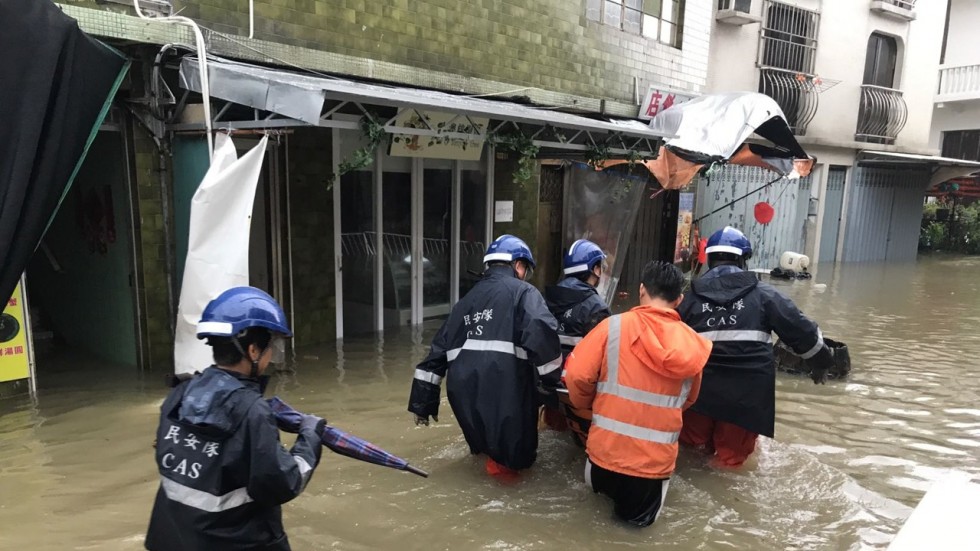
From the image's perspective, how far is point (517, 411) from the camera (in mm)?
3922

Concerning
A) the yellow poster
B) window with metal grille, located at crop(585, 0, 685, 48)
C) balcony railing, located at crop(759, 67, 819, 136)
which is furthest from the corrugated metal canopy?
balcony railing, located at crop(759, 67, 819, 136)

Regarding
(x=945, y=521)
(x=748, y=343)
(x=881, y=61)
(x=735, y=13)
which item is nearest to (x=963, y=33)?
(x=881, y=61)

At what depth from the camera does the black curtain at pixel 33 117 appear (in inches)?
168

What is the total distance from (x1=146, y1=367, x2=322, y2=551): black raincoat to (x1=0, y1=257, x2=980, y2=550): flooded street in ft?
4.69

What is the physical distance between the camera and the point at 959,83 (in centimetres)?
1925

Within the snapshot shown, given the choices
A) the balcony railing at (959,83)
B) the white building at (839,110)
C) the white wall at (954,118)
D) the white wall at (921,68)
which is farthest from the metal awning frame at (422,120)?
the white wall at (954,118)

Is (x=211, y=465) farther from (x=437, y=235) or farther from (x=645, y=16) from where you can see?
(x=645, y=16)

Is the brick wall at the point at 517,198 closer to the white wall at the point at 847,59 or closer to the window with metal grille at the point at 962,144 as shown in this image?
the white wall at the point at 847,59

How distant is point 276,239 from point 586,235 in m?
4.22

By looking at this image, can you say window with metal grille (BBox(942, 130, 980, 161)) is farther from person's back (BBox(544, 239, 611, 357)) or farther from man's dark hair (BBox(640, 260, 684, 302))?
man's dark hair (BBox(640, 260, 684, 302))

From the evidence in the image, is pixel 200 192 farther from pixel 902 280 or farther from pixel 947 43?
pixel 947 43

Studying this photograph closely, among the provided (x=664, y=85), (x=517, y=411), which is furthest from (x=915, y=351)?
(x=517, y=411)

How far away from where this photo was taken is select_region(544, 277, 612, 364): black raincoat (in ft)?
14.3

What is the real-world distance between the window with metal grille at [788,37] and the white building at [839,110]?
22 millimetres
